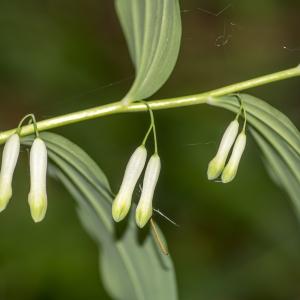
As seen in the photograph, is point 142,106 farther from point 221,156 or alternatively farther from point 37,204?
point 37,204

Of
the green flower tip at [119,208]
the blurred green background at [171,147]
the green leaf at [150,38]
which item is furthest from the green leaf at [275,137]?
the blurred green background at [171,147]

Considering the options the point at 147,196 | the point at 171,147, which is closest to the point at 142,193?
the point at 147,196

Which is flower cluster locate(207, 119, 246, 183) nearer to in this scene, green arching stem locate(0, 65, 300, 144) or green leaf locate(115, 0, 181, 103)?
green arching stem locate(0, 65, 300, 144)

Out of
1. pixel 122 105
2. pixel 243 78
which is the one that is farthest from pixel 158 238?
pixel 243 78

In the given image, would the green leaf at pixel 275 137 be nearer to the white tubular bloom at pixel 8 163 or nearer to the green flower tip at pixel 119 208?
the green flower tip at pixel 119 208

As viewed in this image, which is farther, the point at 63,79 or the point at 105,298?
the point at 63,79

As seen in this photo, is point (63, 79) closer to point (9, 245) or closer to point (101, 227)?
point (9, 245)
